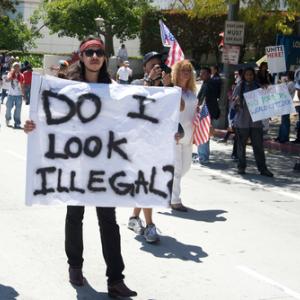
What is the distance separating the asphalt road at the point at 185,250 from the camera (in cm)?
532

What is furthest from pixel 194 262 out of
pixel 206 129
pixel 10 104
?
pixel 10 104

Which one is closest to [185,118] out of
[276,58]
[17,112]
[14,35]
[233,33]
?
[276,58]

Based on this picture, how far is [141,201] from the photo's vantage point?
512 cm

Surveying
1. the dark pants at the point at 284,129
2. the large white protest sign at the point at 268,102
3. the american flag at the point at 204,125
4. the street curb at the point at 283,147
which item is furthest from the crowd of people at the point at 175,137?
the dark pants at the point at 284,129

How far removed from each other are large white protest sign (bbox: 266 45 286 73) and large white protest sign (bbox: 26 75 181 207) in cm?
1074

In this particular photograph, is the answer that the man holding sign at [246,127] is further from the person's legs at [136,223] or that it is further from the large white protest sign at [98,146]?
the large white protest sign at [98,146]

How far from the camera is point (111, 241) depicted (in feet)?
16.3

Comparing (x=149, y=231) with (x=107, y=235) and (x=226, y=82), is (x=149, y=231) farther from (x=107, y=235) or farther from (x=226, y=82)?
(x=226, y=82)

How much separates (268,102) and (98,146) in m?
7.17

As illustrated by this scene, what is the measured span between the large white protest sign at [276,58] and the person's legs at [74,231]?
436 inches

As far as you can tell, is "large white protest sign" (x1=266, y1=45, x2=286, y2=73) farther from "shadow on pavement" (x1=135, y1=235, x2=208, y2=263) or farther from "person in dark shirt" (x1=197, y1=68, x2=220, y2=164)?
"shadow on pavement" (x1=135, y1=235, x2=208, y2=263)

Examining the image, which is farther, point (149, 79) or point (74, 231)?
point (149, 79)

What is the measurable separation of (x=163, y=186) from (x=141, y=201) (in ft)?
0.65

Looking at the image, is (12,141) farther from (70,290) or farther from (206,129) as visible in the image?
(70,290)
